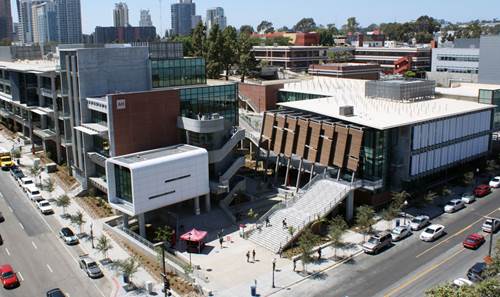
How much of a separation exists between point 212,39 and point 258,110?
1141 inches

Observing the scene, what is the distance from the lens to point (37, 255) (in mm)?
52594

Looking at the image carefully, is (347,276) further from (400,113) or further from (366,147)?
(400,113)

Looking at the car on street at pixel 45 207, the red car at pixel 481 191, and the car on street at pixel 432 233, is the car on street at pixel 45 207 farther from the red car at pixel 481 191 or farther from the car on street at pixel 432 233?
the red car at pixel 481 191

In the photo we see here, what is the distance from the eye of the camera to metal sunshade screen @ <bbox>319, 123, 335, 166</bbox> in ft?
211

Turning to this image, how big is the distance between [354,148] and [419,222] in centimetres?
1120

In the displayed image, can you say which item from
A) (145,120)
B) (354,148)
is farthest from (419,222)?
(145,120)

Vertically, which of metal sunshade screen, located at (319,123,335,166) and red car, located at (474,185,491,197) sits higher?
metal sunshade screen, located at (319,123,335,166)

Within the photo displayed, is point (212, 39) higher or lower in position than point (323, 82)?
higher

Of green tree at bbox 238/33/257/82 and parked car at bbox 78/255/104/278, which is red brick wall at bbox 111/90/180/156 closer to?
parked car at bbox 78/255/104/278

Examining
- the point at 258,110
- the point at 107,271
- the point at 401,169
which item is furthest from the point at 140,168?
the point at 258,110

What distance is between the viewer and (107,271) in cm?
4888

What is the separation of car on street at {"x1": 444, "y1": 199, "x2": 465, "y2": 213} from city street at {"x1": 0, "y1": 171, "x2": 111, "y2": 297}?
4032 cm

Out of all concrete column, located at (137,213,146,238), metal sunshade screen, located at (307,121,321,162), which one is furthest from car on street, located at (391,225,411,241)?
concrete column, located at (137,213,146,238)

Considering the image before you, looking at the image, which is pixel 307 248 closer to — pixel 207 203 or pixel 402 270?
pixel 402 270
